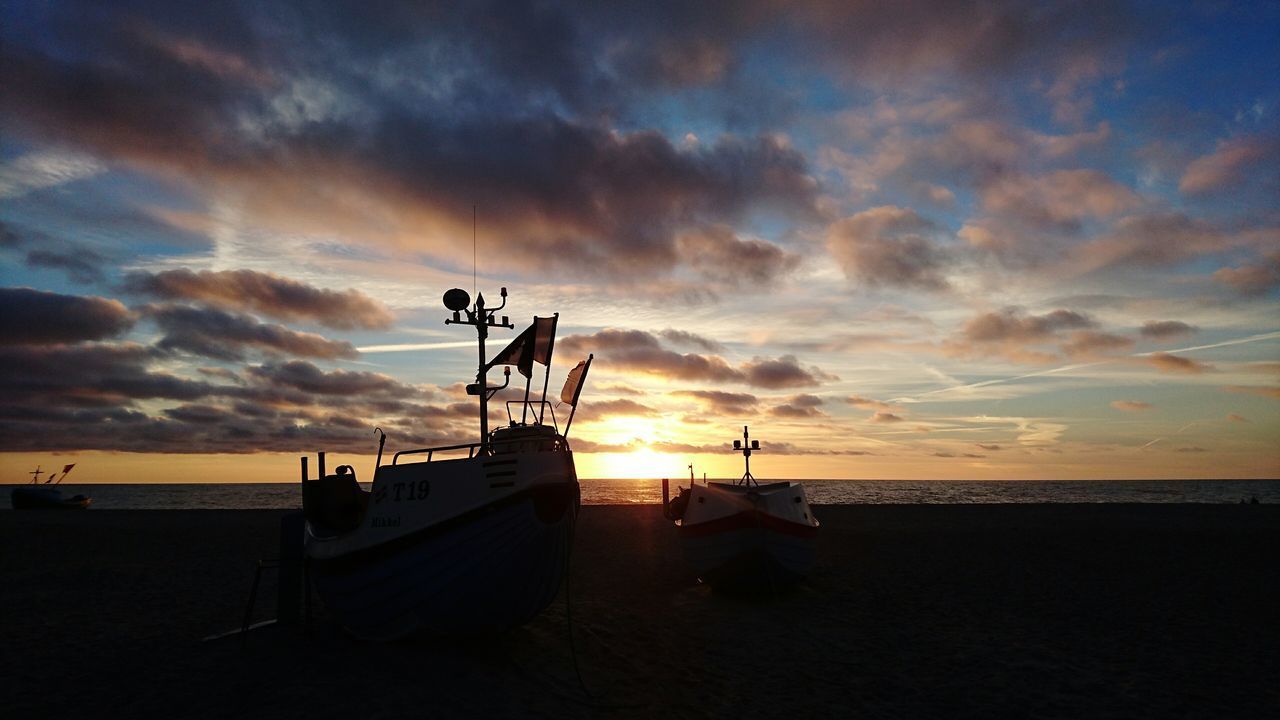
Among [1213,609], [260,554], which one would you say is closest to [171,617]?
[260,554]

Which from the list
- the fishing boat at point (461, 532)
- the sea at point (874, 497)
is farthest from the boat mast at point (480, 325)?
the sea at point (874, 497)

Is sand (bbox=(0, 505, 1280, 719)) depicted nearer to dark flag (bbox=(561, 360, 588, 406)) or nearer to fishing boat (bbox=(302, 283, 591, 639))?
fishing boat (bbox=(302, 283, 591, 639))

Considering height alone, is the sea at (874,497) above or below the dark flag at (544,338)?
below

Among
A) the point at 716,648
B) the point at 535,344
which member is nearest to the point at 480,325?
the point at 535,344

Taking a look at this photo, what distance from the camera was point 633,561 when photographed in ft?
78.6

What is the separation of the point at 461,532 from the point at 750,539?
8.24m

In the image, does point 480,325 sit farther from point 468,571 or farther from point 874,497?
point 874,497

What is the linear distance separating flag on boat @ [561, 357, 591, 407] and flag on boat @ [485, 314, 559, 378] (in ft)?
1.65

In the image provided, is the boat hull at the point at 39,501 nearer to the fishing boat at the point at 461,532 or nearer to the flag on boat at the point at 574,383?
the fishing boat at the point at 461,532

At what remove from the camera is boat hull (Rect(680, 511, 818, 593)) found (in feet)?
53.8

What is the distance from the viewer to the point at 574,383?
1201 centimetres

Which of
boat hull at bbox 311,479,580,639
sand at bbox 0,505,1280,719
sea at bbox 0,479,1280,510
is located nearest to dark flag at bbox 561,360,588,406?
boat hull at bbox 311,479,580,639

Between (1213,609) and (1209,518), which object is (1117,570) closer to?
(1213,609)

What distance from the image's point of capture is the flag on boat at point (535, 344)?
1194 cm
